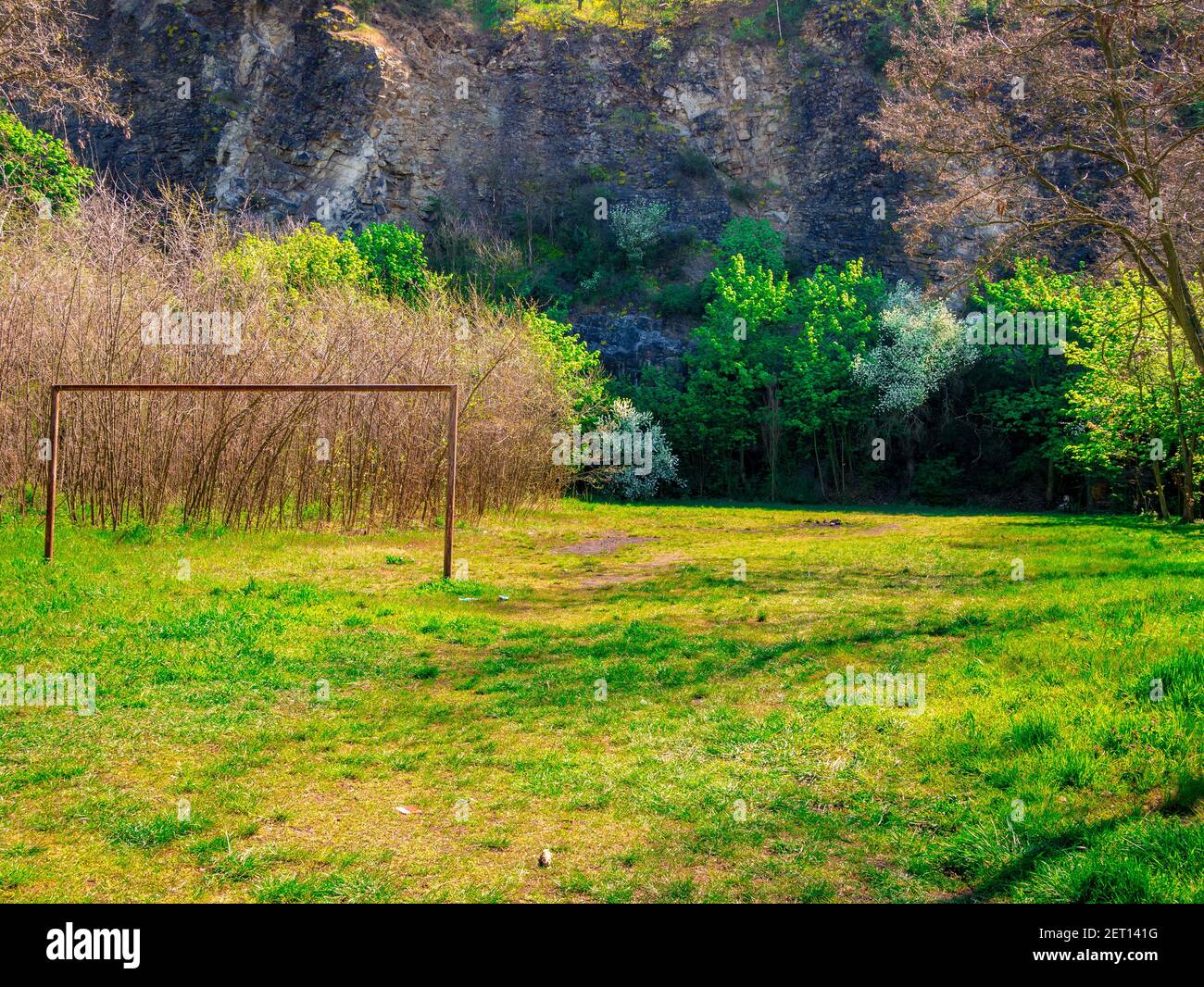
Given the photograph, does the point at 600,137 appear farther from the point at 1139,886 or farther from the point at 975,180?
the point at 1139,886

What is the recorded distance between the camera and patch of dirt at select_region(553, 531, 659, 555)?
14.4 metres

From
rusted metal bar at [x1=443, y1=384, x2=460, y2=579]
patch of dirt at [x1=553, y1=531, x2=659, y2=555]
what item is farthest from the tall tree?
rusted metal bar at [x1=443, y1=384, x2=460, y2=579]

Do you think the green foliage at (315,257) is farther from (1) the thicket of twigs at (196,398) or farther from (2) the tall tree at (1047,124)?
(2) the tall tree at (1047,124)

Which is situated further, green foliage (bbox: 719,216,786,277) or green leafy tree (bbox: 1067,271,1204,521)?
green foliage (bbox: 719,216,786,277)

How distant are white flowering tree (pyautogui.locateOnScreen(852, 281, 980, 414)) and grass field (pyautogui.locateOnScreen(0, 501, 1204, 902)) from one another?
73.5 ft

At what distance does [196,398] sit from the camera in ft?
40.1

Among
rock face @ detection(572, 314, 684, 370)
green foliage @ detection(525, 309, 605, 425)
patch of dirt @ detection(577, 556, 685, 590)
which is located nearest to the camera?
patch of dirt @ detection(577, 556, 685, 590)

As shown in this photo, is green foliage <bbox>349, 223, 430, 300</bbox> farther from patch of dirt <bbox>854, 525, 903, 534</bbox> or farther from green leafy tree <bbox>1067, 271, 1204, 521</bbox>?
green leafy tree <bbox>1067, 271, 1204, 521</bbox>

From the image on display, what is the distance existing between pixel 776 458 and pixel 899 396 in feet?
16.5

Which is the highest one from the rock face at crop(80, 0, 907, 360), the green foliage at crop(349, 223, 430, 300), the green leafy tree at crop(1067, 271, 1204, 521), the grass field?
the rock face at crop(80, 0, 907, 360)

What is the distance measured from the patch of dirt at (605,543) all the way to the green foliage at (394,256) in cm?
1912

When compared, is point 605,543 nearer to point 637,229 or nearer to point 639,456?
point 639,456

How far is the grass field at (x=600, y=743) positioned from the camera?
9.95ft
